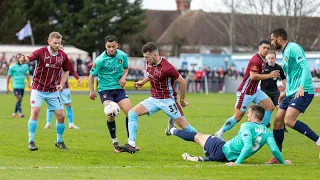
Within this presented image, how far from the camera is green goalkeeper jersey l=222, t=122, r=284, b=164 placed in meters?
12.0

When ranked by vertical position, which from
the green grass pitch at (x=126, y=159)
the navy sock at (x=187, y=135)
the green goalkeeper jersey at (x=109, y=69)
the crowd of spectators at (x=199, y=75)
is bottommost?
the crowd of spectators at (x=199, y=75)

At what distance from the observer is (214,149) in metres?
12.8

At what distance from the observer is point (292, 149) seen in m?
15.3

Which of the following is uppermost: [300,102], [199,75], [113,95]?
[300,102]

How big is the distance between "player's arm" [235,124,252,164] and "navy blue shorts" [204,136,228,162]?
1.99ft

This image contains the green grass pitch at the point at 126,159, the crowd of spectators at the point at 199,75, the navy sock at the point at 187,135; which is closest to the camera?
the green grass pitch at the point at 126,159

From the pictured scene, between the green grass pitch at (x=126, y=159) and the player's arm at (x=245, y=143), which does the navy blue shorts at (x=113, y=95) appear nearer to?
the green grass pitch at (x=126, y=159)

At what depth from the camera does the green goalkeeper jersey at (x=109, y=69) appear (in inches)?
593

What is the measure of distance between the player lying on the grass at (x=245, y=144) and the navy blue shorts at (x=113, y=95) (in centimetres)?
292

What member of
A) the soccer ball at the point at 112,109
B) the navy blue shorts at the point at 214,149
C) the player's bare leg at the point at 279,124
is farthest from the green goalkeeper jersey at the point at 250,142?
the soccer ball at the point at 112,109

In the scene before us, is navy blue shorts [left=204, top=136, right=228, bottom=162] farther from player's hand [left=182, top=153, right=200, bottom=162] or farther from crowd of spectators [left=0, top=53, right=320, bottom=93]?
crowd of spectators [left=0, top=53, right=320, bottom=93]

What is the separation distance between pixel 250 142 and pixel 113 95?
167 inches

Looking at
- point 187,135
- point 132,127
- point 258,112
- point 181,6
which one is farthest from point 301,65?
point 181,6

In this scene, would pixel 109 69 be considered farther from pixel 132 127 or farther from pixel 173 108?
pixel 173 108
